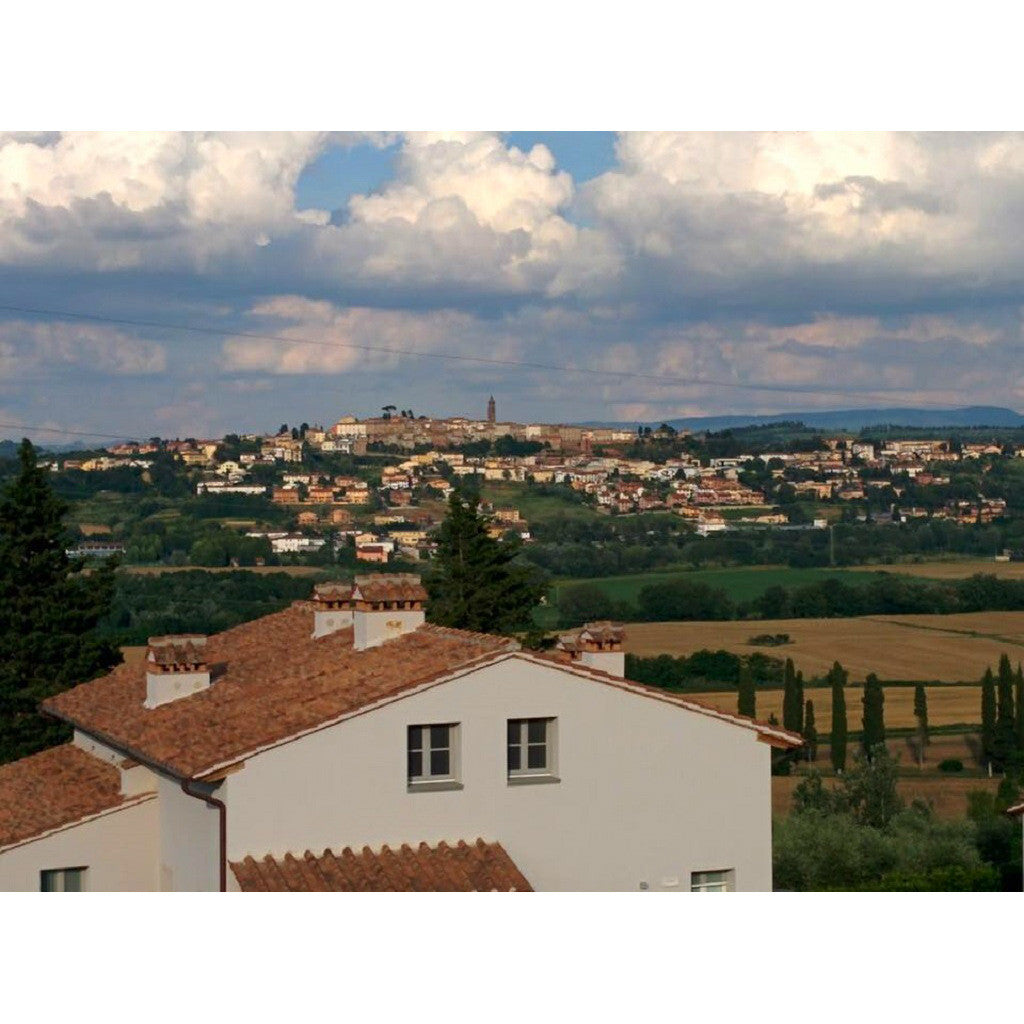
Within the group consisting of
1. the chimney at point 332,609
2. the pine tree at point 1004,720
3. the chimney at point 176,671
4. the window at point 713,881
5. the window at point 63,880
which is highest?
the chimney at point 332,609

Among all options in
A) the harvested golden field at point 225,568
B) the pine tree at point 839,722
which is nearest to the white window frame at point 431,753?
the pine tree at point 839,722

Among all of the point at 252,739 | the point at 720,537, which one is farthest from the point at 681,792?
the point at 720,537

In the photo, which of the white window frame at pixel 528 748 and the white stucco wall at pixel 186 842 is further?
the white window frame at pixel 528 748

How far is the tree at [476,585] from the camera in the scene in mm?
32656

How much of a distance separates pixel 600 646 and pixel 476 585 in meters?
16.7

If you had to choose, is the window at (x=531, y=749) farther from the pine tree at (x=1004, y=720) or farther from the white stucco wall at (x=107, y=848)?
the pine tree at (x=1004, y=720)

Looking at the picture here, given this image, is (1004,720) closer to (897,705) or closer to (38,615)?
(897,705)

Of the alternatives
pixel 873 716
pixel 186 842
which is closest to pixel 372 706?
pixel 186 842

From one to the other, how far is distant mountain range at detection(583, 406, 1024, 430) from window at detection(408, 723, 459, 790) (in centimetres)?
6134

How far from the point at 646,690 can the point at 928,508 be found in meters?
69.2

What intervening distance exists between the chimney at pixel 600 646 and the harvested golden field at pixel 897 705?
120ft

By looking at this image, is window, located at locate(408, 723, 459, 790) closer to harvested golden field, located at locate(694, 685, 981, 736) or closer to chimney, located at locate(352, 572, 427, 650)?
chimney, located at locate(352, 572, 427, 650)

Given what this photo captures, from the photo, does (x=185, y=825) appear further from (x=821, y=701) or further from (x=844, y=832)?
(x=821, y=701)

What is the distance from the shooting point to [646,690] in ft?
48.5
